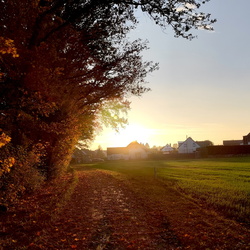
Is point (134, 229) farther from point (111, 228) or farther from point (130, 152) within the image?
point (130, 152)

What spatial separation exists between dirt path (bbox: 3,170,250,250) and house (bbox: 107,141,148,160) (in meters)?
94.6

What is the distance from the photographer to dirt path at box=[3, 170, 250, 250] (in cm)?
632

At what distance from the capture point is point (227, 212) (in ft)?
31.4

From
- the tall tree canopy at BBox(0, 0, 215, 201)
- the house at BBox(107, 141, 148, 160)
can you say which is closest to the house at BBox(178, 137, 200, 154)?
the house at BBox(107, 141, 148, 160)

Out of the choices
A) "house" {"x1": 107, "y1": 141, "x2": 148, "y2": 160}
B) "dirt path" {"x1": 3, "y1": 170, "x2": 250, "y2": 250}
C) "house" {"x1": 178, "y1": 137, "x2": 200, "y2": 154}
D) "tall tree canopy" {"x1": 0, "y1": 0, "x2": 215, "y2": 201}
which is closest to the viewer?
"dirt path" {"x1": 3, "y1": 170, "x2": 250, "y2": 250}

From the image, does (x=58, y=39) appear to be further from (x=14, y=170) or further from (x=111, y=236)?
(x=111, y=236)

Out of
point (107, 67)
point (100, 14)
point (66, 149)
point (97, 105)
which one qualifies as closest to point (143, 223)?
point (100, 14)

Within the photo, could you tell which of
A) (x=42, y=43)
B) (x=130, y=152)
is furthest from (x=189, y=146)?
(x=42, y=43)

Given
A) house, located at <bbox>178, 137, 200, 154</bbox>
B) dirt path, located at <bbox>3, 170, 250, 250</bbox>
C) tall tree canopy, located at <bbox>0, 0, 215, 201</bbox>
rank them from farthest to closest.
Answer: house, located at <bbox>178, 137, 200, 154</bbox> → tall tree canopy, located at <bbox>0, 0, 215, 201</bbox> → dirt path, located at <bbox>3, 170, 250, 250</bbox>

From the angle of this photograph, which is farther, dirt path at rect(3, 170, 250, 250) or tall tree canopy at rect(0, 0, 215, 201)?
tall tree canopy at rect(0, 0, 215, 201)

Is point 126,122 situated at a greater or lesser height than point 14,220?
greater

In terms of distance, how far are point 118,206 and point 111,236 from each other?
13.3 ft

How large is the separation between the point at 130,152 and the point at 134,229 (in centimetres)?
9890

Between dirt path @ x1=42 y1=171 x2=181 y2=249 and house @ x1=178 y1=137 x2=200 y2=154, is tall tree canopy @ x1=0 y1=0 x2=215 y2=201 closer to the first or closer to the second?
dirt path @ x1=42 y1=171 x2=181 y2=249
